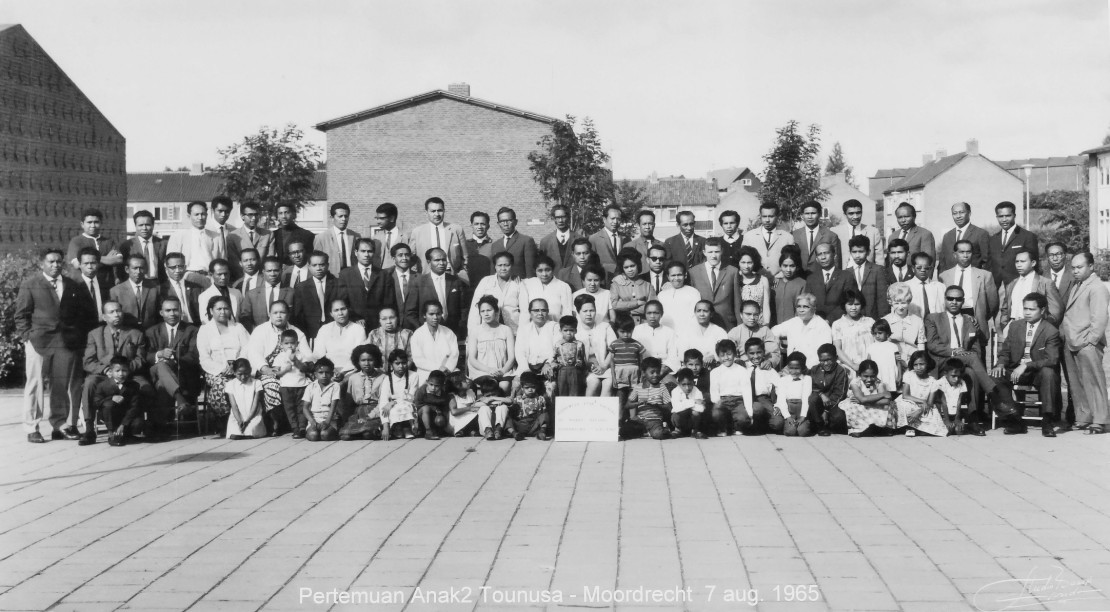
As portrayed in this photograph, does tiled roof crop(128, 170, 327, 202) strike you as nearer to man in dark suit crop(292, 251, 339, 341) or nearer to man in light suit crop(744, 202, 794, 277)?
man in dark suit crop(292, 251, 339, 341)

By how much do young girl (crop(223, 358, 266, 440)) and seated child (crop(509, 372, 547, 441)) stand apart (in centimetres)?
240

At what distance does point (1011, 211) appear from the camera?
10.3m

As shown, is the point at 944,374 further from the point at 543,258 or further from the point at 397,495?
the point at 397,495

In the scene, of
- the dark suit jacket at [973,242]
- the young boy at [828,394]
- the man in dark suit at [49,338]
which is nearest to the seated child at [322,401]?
the man in dark suit at [49,338]

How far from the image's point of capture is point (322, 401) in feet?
31.6

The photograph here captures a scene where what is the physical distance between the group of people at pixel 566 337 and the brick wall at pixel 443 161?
30.2 meters

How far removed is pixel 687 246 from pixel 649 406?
8.47 feet

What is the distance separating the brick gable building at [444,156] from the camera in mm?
40969

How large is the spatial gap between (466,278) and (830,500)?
5.58 meters

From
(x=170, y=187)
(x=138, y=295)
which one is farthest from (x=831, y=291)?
(x=170, y=187)

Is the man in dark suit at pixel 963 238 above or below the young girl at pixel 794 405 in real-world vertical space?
above

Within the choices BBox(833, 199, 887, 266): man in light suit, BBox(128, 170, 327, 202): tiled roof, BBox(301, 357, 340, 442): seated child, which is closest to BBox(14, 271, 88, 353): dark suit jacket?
BBox(301, 357, 340, 442): seated child

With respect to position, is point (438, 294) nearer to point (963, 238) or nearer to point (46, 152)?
point (46, 152)

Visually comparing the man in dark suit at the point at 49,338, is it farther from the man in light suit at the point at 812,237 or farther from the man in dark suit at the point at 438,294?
the man in light suit at the point at 812,237
